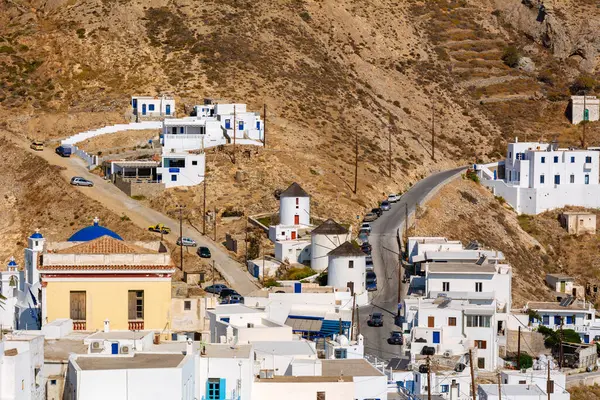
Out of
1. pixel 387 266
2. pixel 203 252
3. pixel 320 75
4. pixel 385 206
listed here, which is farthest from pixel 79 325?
pixel 320 75

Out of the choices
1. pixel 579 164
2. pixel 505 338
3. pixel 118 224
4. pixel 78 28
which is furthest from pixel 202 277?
pixel 78 28

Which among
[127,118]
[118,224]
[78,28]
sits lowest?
[118,224]

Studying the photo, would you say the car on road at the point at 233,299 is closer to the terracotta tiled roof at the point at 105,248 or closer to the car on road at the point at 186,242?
the car on road at the point at 186,242

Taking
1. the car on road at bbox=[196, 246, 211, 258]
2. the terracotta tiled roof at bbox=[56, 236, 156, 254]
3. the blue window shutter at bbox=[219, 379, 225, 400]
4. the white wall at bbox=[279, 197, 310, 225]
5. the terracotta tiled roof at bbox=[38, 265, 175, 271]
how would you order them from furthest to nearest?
1. the white wall at bbox=[279, 197, 310, 225]
2. the car on road at bbox=[196, 246, 211, 258]
3. the terracotta tiled roof at bbox=[56, 236, 156, 254]
4. the terracotta tiled roof at bbox=[38, 265, 175, 271]
5. the blue window shutter at bbox=[219, 379, 225, 400]

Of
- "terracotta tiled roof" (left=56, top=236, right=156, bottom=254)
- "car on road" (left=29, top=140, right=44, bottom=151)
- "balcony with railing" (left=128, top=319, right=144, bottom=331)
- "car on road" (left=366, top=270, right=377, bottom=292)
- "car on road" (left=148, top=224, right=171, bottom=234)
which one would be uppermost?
"car on road" (left=29, top=140, right=44, bottom=151)

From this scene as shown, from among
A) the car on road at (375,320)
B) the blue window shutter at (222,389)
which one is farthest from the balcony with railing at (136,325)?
the car on road at (375,320)

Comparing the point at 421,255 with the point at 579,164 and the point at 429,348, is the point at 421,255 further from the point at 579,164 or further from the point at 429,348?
the point at 579,164

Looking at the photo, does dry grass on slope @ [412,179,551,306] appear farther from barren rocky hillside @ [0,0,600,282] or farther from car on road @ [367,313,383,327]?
car on road @ [367,313,383,327]

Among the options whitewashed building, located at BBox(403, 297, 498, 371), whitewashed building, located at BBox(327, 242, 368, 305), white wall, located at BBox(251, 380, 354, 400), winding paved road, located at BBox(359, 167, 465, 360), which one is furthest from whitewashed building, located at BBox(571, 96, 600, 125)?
white wall, located at BBox(251, 380, 354, 400)
